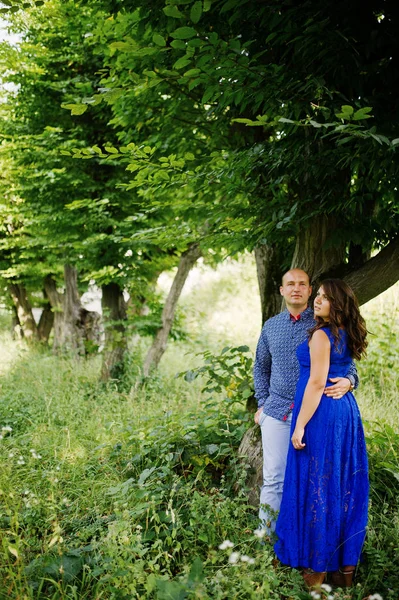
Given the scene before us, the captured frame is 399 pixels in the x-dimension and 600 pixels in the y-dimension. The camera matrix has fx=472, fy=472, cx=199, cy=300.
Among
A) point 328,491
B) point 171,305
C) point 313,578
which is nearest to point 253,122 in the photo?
point 328,491

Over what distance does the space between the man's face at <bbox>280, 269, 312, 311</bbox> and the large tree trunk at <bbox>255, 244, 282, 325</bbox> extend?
110cm

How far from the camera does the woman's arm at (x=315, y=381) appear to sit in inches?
124

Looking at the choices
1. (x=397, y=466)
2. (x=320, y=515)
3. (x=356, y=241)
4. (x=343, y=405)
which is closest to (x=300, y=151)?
(x=356, y=241)

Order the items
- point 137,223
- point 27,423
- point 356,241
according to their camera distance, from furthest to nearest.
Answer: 1. point 137,223
2. point 27,423
3. point 356,241

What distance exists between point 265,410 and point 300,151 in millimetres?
1972

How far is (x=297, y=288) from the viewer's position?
3623 millimetres

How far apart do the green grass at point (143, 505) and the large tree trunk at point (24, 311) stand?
8.32 meters

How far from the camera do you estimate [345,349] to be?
3242 mm

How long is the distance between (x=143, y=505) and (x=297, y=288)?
6.47ft

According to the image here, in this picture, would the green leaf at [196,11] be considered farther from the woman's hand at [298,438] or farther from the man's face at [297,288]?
the woman's hand at [298,438]

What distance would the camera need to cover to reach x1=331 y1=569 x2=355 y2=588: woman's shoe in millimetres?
3174

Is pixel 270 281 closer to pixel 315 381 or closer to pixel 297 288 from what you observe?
pixel 297 288

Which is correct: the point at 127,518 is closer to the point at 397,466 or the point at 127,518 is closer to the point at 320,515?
the point at 320,515

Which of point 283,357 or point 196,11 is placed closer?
point 196,11
